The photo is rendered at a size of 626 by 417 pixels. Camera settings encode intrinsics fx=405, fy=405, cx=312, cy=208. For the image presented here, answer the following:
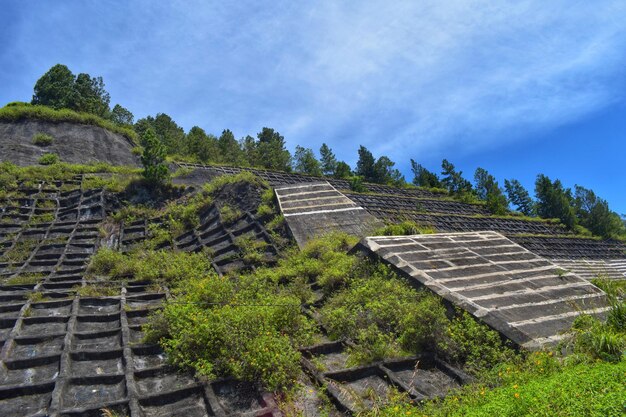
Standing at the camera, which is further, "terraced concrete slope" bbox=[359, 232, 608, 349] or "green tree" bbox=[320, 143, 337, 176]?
"green tree" bbox=[320, 143, 337, 176]

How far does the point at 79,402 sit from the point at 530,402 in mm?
4114

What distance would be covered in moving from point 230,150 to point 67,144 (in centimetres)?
1185

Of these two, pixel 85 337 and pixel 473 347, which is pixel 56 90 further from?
pixel 473 347

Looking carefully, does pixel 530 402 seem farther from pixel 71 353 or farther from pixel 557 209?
pixel 557 209

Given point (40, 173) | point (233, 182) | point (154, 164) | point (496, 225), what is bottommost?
point (496, 225)

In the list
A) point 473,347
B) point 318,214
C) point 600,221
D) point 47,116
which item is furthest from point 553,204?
point 47,116

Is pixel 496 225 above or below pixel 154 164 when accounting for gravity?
below

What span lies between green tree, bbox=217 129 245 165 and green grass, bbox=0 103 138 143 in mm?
6289

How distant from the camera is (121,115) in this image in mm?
31266

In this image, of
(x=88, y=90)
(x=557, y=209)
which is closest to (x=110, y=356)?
(x=557, y=209)

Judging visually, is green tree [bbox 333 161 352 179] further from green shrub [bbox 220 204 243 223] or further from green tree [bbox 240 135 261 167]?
green shrub [bbox 220 204 243 223]

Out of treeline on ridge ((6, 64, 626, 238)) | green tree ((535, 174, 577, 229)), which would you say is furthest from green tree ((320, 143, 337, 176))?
green tree ((535, 174, 577, 229))

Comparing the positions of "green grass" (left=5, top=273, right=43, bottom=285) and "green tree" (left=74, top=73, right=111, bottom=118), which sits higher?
"green tree" (left=74, top=73, right=111, bottom=118)

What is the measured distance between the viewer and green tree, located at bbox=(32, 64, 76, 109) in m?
26.1
